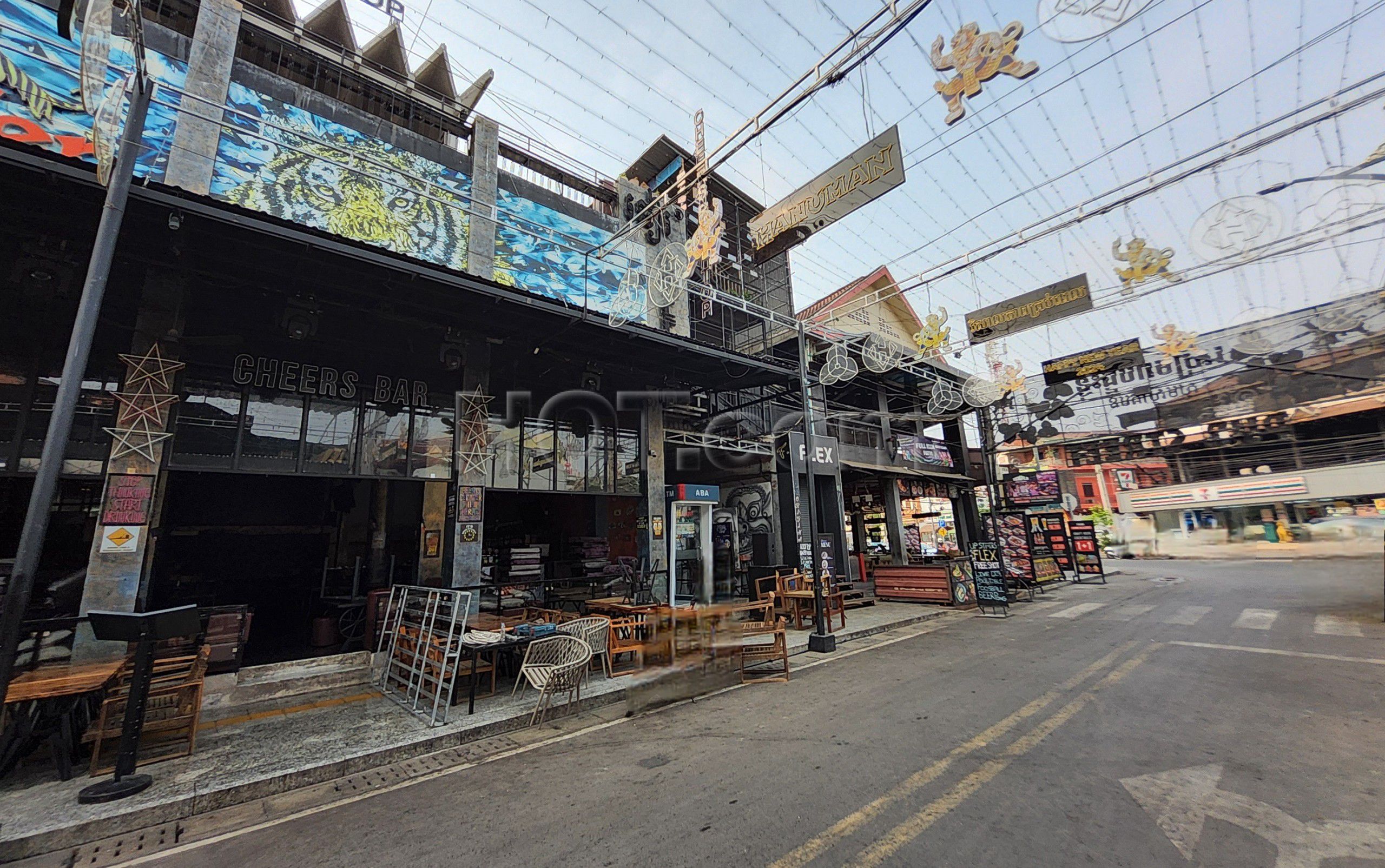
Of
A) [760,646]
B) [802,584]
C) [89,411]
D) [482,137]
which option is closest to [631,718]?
[760,646]

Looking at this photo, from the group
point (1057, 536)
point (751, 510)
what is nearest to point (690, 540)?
point (751, 510)

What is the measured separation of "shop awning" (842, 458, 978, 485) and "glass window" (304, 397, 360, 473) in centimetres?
1458

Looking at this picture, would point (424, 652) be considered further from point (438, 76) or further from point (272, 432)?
point (438, 76)

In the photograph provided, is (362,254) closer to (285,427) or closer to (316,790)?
(285,427)

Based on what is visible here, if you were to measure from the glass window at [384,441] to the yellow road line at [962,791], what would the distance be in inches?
376

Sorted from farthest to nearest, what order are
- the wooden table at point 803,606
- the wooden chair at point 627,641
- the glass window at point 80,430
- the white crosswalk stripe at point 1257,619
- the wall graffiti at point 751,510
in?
the wall graffiti at point 751,510
the wooden table at point 803,606
the white crosswalk stripe at point 1257,619
the wooden chair at point 627,641
the glass window at point 80,430

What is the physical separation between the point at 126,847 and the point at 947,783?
6076mm

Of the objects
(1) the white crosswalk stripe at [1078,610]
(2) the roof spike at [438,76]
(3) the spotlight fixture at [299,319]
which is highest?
(2) the roof spike at [438,76]

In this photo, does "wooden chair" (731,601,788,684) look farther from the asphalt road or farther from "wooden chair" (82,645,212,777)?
"wooden chair" (82,645,212,777)

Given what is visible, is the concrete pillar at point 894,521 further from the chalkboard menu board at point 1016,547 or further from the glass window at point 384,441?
the glass window at point 384,441

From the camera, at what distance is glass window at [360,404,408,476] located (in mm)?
9367

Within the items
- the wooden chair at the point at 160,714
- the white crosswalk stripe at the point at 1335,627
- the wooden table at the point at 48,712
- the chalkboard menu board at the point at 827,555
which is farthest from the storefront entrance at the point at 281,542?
the white crosswalk stripe at the point at 1335,627

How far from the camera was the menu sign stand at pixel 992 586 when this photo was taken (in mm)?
13023

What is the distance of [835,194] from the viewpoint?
6723 millimetres
